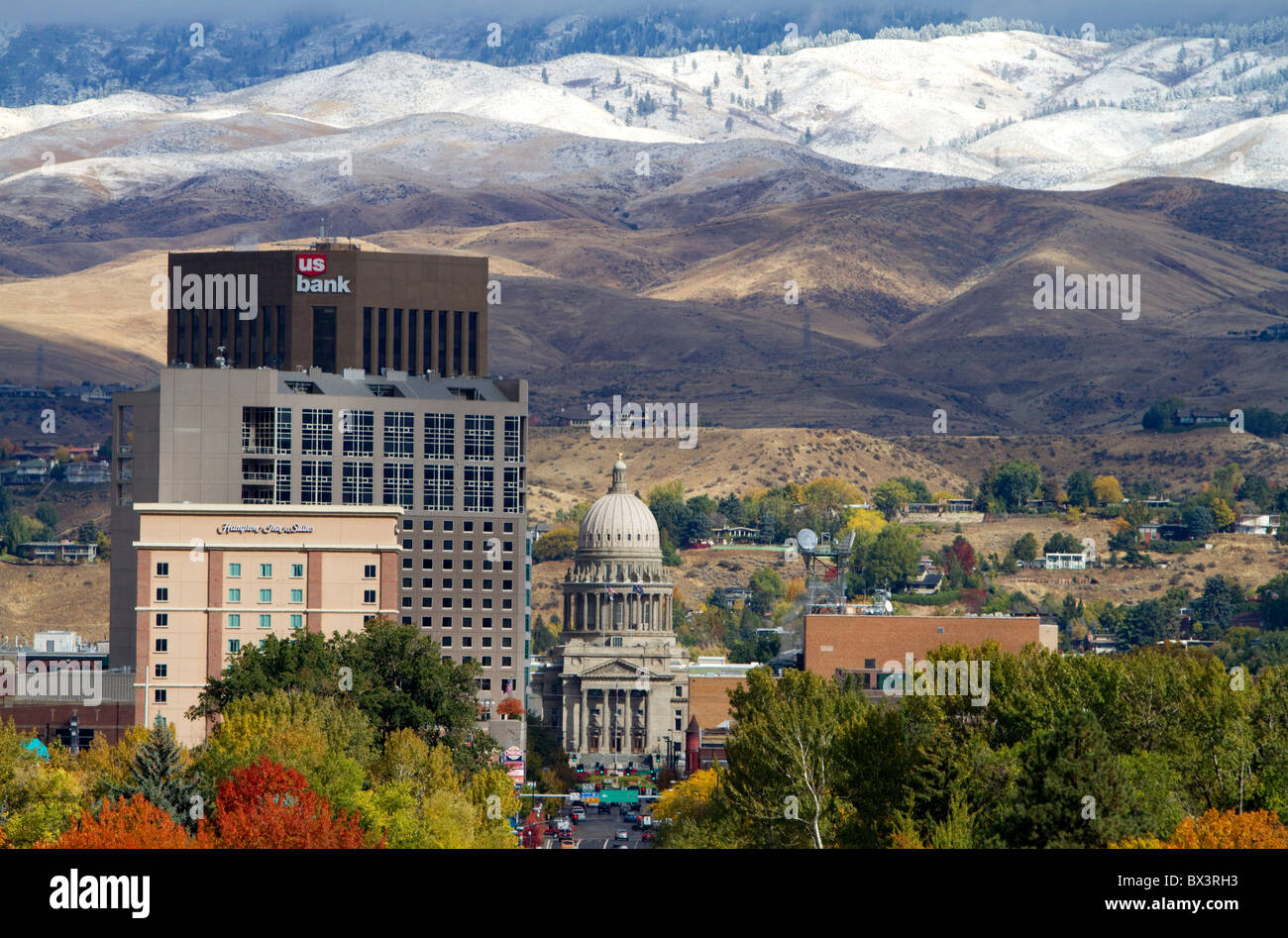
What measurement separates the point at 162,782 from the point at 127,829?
1686 centimetres

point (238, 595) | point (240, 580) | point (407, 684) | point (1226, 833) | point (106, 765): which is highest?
point (240, 580)

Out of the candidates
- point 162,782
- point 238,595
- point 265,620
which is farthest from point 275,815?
point 238,595

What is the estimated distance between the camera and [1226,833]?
84.7 metres

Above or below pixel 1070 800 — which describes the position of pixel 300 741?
above

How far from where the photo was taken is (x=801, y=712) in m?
112

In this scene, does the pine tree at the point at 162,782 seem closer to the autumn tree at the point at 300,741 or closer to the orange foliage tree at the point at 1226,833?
the autumn tree at the point at 300,741

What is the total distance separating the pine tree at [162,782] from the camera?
96.2 m

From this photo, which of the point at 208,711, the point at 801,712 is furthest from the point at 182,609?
the point at 801,712

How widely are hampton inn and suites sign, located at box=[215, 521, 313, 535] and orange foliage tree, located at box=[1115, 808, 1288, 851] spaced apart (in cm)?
9014

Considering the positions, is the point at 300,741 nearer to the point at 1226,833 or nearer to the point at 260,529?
the point at 1226,833

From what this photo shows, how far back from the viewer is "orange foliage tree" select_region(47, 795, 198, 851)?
76.5m

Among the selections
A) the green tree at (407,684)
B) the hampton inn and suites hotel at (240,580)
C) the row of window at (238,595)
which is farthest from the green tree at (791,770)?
the row of window at (238,595)

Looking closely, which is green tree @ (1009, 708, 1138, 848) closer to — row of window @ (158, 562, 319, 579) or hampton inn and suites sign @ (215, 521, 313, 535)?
row of window @ (158, 562, 319, 579)

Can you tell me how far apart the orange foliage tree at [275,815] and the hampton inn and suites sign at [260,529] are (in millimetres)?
74240
